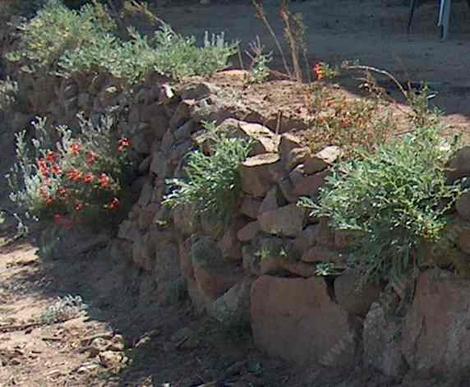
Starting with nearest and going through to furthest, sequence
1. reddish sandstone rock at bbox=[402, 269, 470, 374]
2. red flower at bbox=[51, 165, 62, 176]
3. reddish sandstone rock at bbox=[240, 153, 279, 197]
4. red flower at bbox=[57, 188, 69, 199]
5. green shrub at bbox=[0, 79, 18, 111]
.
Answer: reddish sandstone rock at bbox=[402, 269, 470, 374]
reddish sandstone rock at bbox=[240, 153, 279, 197]
red flower at bbox=[57, 188, 69, 199]
red flower at bbox=[51, 165, 62, 176]
green shrub at bbox=[0, 79, 18, 111]

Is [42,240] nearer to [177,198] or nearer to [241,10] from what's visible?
[177,198]

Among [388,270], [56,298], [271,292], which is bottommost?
[56,298]

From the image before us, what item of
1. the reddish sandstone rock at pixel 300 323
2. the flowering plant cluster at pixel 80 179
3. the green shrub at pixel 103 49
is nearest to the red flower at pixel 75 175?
the flowering plant cluster at pixel 80 179

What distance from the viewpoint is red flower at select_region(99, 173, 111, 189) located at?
7.22 m

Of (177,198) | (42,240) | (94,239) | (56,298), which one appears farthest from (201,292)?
(42,240)

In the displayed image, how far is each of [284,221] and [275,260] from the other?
0.59ft

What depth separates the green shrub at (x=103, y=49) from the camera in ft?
24.6

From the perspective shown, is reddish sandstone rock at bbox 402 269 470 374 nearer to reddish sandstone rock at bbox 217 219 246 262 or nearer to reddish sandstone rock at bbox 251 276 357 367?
reddish sandstone rock at bbox 251 276 357 367

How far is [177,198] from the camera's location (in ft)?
19.3

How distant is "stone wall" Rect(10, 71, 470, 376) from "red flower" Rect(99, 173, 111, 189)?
21 cm

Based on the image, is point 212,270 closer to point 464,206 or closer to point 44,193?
point 464,206

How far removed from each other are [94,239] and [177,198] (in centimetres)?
171

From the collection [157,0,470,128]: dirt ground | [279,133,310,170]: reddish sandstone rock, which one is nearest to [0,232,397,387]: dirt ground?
[279,133,310,170]: reddish sandstone rock

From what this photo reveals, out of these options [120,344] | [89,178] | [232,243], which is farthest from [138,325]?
[89,178]
